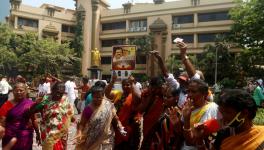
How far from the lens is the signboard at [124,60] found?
11.0 metres

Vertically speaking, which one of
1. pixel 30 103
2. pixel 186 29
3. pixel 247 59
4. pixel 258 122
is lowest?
pixel 258 122

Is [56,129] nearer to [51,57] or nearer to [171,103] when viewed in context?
[171,103]

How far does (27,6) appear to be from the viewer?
47.4m

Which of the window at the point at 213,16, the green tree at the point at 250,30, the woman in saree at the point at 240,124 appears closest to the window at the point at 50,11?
the window at the point at 213,16

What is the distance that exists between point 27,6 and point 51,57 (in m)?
10.6

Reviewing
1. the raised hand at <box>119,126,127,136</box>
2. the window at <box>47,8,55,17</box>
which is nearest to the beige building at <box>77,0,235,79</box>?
the window at <box>47,8,55,17</box>

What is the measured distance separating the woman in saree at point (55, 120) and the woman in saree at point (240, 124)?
3.41 metres

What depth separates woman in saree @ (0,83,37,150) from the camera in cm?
501

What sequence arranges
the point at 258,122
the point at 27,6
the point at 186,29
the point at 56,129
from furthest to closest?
the point at 27,6 < the point at 186,29 < the point at 258,122 < the point at 56,129

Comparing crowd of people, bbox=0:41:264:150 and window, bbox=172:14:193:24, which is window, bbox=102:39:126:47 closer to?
window, bbox=172:14:193:24

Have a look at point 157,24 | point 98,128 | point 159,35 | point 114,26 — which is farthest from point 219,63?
point 98,128

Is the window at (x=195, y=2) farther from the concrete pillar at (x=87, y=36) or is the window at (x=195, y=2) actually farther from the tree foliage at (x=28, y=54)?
the tree foliage at (x=28, y=54)

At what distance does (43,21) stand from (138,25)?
1176 cm

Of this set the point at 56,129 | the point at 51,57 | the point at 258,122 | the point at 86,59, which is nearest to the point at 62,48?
the point at 51,57
